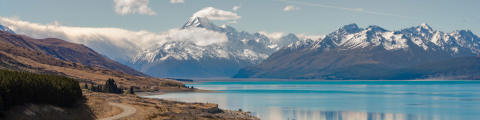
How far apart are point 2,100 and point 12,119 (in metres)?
2.13

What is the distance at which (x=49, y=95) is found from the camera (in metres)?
53.0

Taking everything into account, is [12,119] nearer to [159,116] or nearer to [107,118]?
[107,118]

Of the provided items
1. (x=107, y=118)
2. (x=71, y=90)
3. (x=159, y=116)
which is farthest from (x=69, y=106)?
(x=159, y=116)

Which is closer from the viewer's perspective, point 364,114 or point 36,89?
point 36,89

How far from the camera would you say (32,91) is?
49969mm

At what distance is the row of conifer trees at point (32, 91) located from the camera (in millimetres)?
44969

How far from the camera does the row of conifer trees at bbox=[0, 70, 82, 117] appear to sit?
4497 centimetres

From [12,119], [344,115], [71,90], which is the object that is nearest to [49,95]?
[71,90]

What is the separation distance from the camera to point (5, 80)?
45938 millimetres

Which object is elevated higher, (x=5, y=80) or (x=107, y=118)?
(x=5, y=80)

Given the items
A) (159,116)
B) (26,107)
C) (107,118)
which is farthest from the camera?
(159,116)

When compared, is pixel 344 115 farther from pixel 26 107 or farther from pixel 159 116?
pixel 26 107

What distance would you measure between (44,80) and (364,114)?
2882 inches

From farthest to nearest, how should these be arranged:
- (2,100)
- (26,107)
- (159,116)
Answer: (159,116) → (26,107) → (2,100)
